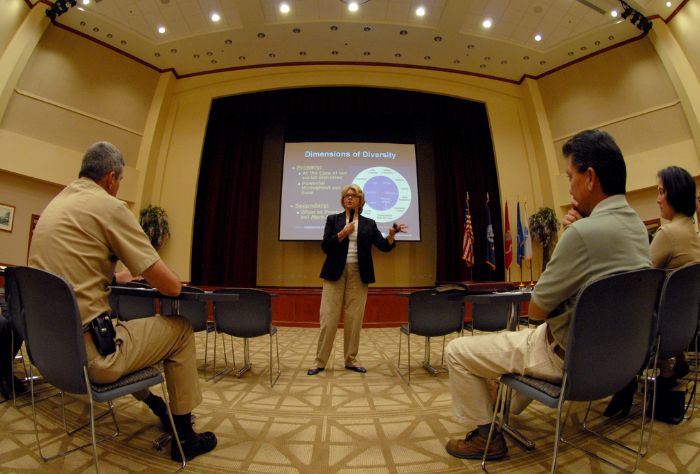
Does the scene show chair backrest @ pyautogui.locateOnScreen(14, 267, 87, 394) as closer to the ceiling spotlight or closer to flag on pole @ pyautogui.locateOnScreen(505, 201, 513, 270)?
flag on pole @ pyautogui.locateOnScreen(505, 201, 513, 270)

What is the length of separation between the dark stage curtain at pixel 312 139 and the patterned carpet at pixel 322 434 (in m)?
5.18

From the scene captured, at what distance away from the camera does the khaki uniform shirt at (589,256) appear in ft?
3.59

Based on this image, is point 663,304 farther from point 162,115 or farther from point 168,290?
point 162,115

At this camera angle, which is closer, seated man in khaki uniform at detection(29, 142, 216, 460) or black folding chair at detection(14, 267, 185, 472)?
black folding chair at detection(14, 267, 185, 472)

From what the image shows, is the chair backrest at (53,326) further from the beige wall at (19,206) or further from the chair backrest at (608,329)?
the beige wall at (19,206)

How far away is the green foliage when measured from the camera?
7094mm

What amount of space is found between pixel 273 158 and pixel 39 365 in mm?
7233

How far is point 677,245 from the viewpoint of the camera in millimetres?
1854

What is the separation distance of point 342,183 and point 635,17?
20.4ft

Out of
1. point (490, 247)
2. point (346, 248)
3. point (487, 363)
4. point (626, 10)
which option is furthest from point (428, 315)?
point (626, 10)

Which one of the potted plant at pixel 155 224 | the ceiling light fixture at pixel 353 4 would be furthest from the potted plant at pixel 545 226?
the potted plant at pixel 155 224

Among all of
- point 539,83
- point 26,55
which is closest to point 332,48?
point 539,83

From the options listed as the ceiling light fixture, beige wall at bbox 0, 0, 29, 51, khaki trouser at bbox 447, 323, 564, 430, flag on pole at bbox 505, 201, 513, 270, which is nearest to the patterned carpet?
khaki trouser at bbox 447, 323, 564, 430

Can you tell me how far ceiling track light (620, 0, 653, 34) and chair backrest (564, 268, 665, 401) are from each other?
292 inches
